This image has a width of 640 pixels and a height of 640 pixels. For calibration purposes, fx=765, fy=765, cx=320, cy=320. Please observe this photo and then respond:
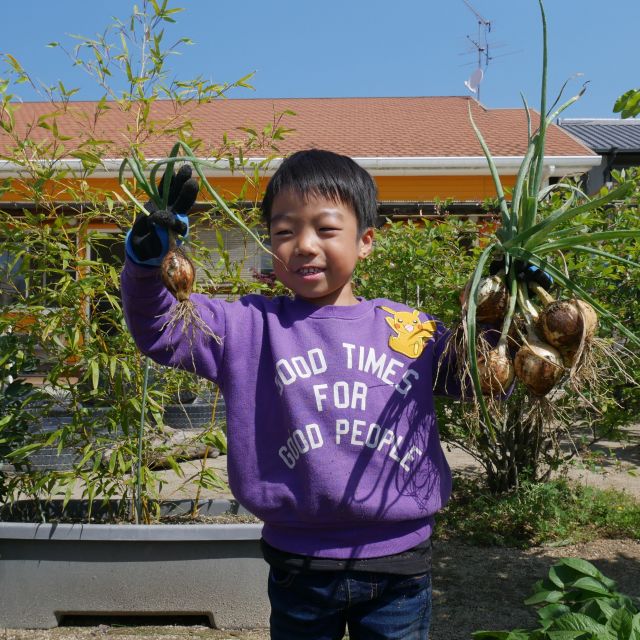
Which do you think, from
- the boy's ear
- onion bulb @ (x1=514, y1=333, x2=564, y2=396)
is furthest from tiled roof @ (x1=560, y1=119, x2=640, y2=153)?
onion bulb @ (x1=514, y1=333, x2=564, y2=396)

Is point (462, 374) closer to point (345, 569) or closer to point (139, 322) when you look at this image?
point (345, 569)

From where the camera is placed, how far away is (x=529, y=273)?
166cm

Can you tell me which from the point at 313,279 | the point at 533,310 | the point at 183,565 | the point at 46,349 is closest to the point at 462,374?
the point at 533,310

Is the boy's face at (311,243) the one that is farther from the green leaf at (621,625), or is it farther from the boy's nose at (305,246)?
the green leaf at (621,625)

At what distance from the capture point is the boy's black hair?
177cm

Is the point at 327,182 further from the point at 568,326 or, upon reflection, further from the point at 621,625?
the point at 621,625

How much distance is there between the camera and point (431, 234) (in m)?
4.11

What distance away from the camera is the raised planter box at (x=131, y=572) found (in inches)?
125

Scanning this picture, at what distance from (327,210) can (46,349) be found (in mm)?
2190

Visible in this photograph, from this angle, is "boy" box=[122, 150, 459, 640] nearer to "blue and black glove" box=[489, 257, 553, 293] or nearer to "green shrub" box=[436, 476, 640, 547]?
"blue and black glove" box=[489, 257, 553, 293]

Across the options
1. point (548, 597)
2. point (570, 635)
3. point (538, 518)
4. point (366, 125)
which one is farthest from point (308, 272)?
point (366, 125)

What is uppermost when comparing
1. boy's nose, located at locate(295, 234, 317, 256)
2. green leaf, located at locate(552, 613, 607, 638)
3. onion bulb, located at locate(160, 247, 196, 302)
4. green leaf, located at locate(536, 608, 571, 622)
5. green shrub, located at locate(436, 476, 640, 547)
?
boy's nose, located at locate(295, 234, 317, 256)

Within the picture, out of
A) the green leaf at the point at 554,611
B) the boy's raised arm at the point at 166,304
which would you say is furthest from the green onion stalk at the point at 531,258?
the green leaf at the point at 554,611

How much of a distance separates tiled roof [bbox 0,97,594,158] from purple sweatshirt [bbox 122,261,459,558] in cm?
825
